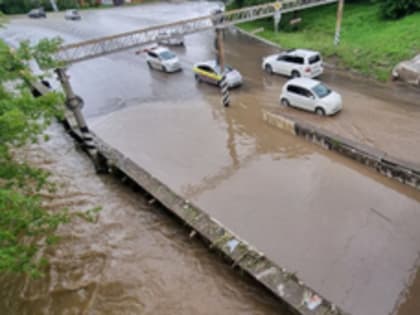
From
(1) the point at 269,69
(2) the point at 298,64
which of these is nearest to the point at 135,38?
(1) the point at 269,69

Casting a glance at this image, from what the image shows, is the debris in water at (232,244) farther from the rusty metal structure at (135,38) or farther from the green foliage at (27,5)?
the green foliage at (27,5)

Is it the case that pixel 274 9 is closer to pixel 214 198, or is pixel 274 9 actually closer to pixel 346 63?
pixel 346 63

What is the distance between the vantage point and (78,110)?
10.2 m

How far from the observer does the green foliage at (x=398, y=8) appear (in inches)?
768

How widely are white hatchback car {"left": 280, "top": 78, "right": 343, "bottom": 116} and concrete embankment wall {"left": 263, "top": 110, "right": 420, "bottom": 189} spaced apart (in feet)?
4.68

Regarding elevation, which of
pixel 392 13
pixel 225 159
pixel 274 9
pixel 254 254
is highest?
pixel 274 9

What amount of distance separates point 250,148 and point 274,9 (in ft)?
31.7

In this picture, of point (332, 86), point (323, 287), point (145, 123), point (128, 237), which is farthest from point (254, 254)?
point (332, 86)

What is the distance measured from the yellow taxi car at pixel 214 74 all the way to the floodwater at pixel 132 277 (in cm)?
957

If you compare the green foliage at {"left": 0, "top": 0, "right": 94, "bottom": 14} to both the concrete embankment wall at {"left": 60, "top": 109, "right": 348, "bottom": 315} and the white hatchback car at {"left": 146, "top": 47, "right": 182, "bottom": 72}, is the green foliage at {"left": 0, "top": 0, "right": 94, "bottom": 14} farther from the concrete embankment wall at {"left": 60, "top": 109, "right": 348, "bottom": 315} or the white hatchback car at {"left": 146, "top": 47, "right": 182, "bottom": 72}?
the concrete embankment wall at {"left": 60, "top": 109, "right": 348, "bottom": 315}

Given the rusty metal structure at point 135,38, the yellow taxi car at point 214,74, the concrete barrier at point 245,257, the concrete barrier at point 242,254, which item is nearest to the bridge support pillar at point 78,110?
the rusty metal structure at point 135,38

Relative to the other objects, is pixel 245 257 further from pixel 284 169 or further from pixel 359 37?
pixel 359 37

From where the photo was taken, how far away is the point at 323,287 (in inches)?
264

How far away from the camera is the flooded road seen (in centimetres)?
714
